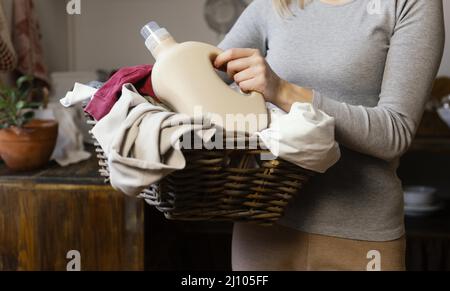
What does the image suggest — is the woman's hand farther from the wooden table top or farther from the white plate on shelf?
the white plate on shelf

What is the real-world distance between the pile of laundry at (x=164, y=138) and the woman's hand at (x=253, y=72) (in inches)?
1.6

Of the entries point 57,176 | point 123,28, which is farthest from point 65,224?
point 123,28

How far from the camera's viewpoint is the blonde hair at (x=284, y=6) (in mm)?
778

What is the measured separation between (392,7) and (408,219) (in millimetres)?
1056

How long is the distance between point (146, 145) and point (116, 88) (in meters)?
0.13

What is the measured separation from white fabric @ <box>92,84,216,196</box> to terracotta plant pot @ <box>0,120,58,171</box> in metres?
0.80

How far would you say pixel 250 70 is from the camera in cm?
60

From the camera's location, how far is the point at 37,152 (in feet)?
4.23

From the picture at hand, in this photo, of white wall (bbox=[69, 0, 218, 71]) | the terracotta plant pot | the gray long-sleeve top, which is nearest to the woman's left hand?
the gray long-sleeve top

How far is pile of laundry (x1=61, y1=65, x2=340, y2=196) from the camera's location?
0.49 meters

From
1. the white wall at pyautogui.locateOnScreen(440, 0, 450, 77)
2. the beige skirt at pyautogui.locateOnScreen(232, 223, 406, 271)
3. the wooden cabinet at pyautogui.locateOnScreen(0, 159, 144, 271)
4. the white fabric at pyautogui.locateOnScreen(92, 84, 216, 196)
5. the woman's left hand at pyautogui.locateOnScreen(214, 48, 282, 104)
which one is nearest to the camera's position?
the white fabric at pyautogui.locateOnScreen(92, 84, 216, 196)

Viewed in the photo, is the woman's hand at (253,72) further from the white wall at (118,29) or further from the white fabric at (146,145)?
the white wall at (118,29)

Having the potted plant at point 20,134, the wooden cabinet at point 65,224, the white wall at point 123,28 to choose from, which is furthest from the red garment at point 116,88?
the white wall at point 123,28
